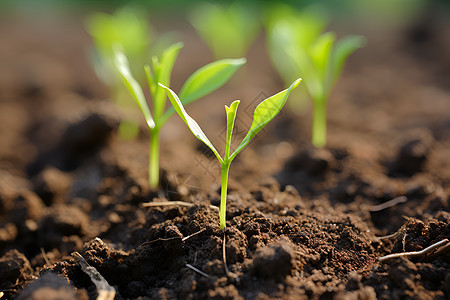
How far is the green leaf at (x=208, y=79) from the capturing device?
4.79 ft

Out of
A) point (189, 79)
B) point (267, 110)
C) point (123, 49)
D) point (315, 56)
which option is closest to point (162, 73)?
point (189, 79)

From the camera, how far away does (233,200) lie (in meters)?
1.46

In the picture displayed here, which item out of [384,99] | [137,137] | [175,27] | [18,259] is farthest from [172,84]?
[175,27]

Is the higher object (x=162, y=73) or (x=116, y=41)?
(x=116, y=41)

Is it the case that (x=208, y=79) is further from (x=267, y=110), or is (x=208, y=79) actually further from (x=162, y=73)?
(x=267, y=110)

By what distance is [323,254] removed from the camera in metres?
1.26

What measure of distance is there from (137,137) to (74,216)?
92cm

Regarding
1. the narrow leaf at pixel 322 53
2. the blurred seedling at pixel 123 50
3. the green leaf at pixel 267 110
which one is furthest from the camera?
the blurred seedling at pixel 123 50

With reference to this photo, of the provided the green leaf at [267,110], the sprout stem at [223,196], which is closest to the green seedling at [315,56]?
the green leaf at [267,110]

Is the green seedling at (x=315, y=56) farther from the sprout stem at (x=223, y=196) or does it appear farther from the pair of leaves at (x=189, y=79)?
the sprout stem at (x=223, y=196)

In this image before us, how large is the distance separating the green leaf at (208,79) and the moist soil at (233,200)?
1.37 ft

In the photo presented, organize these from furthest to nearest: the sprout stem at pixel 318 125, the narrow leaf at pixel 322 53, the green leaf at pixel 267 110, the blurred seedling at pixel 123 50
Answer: the blurred seedling at pixel 123 50
the sprout stem at pixel 318 125
the narrow leaf at pixel 322 53
the green leaf at pixel 267 110

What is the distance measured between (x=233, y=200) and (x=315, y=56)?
3.24 ft

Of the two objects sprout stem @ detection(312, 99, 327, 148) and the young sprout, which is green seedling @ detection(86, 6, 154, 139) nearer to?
the young sprout
